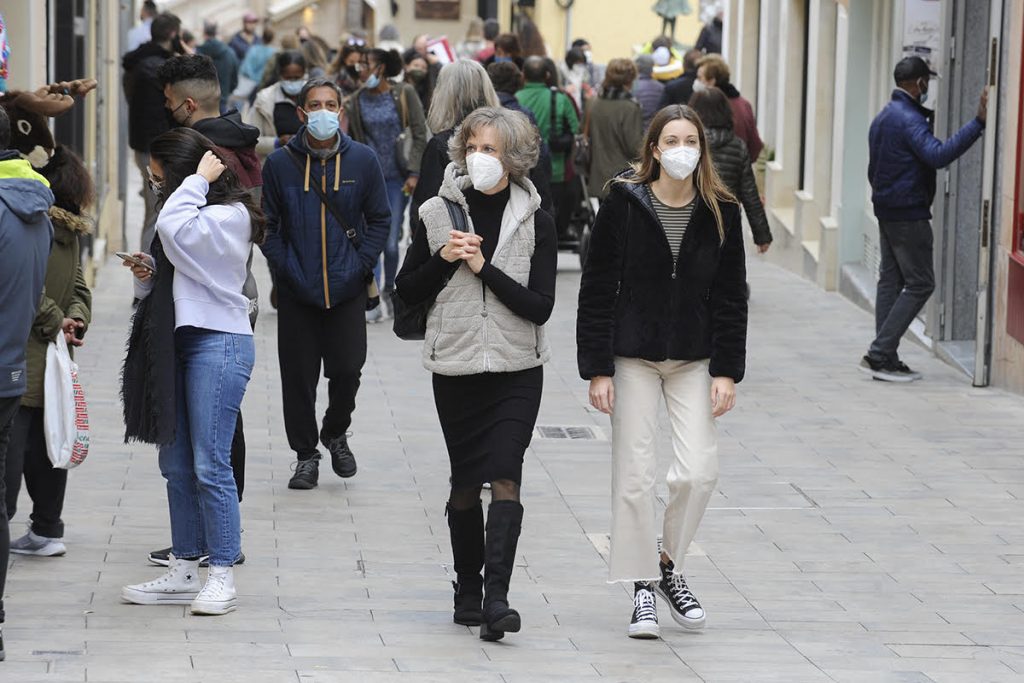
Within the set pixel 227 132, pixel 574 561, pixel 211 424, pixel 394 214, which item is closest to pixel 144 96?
pixel 394 214

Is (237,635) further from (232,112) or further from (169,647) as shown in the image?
(232,112)

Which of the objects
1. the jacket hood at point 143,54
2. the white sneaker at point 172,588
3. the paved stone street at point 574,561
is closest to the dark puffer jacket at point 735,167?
the paved stone street at point 574,561

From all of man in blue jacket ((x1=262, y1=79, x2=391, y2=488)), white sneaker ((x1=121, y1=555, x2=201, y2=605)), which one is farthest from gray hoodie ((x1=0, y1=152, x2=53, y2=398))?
man in blue jacket ((x1=262, y1=79, x2=391, y2=488))

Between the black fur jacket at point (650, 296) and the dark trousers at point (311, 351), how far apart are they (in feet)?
8.18

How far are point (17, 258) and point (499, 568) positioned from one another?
180 cm

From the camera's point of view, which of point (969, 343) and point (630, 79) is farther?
point (630, 79)

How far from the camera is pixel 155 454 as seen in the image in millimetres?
9750

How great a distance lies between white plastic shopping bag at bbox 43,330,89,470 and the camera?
287 inches

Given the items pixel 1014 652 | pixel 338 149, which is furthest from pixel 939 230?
pixel 1014 652

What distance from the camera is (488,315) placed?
6621 millimetres

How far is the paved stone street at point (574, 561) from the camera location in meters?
6.38

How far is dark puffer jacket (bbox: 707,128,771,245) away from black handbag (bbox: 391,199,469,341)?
7711mm

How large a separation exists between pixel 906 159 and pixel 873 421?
200 cm

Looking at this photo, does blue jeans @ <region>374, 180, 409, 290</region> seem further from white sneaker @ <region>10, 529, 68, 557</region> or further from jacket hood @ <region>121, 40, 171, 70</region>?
white sneaker @ <region>10, 529, 68, 557</region>
